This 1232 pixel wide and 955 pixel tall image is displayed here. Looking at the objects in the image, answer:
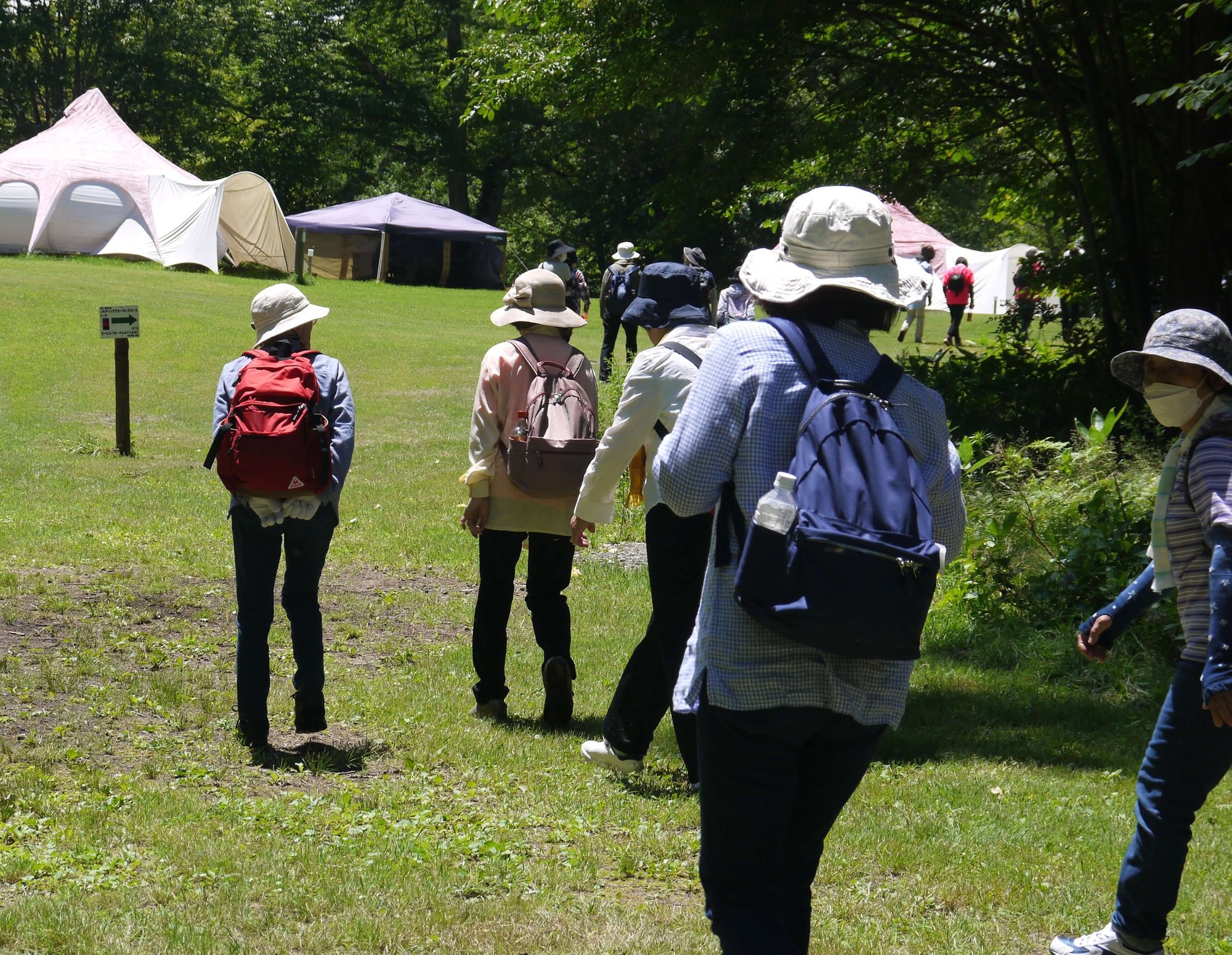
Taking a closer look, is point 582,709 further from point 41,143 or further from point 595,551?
point 41,143

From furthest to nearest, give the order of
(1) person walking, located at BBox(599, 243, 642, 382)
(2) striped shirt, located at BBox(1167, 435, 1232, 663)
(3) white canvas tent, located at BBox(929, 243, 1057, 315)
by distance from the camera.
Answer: (3) white canvas tent, located at BBox(929, 243, 1057, 315), (1) person walking, located at BBox(599, 243, 642, 382), (2) striped shirt, located at BBox(1167, 435, 1232, 663)

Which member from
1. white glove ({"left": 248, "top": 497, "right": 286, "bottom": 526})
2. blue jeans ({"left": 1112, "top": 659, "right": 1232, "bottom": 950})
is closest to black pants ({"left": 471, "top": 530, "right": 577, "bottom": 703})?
white glove ({"left": 248, "top": 497, "right": 286, "bottom": 526})

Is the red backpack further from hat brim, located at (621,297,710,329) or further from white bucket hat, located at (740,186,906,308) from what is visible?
white bucket hat, located at (740,186,906,308)

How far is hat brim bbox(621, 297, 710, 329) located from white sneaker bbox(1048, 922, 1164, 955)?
2.40 metres

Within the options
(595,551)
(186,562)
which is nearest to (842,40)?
(595,551)

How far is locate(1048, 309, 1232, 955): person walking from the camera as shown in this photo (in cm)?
354

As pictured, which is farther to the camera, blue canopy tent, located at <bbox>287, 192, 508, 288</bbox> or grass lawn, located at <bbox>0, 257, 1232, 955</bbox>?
blue canopy tent, located at <bbox>287, 192, 508, 288</bbox>

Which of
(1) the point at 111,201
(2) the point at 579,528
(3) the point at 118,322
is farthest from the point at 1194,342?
(1) the point at 111,201

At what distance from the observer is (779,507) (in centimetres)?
262

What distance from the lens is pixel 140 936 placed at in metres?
3.70

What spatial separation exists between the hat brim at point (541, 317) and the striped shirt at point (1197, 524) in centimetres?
282

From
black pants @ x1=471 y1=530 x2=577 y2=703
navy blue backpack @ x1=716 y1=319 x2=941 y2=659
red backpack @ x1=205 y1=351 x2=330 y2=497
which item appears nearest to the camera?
navy blue backpack @ x1=716 y1=319 x2=941 y2=659

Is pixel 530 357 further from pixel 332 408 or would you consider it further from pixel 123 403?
pixel 123 403

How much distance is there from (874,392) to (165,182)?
35526 millimetres
